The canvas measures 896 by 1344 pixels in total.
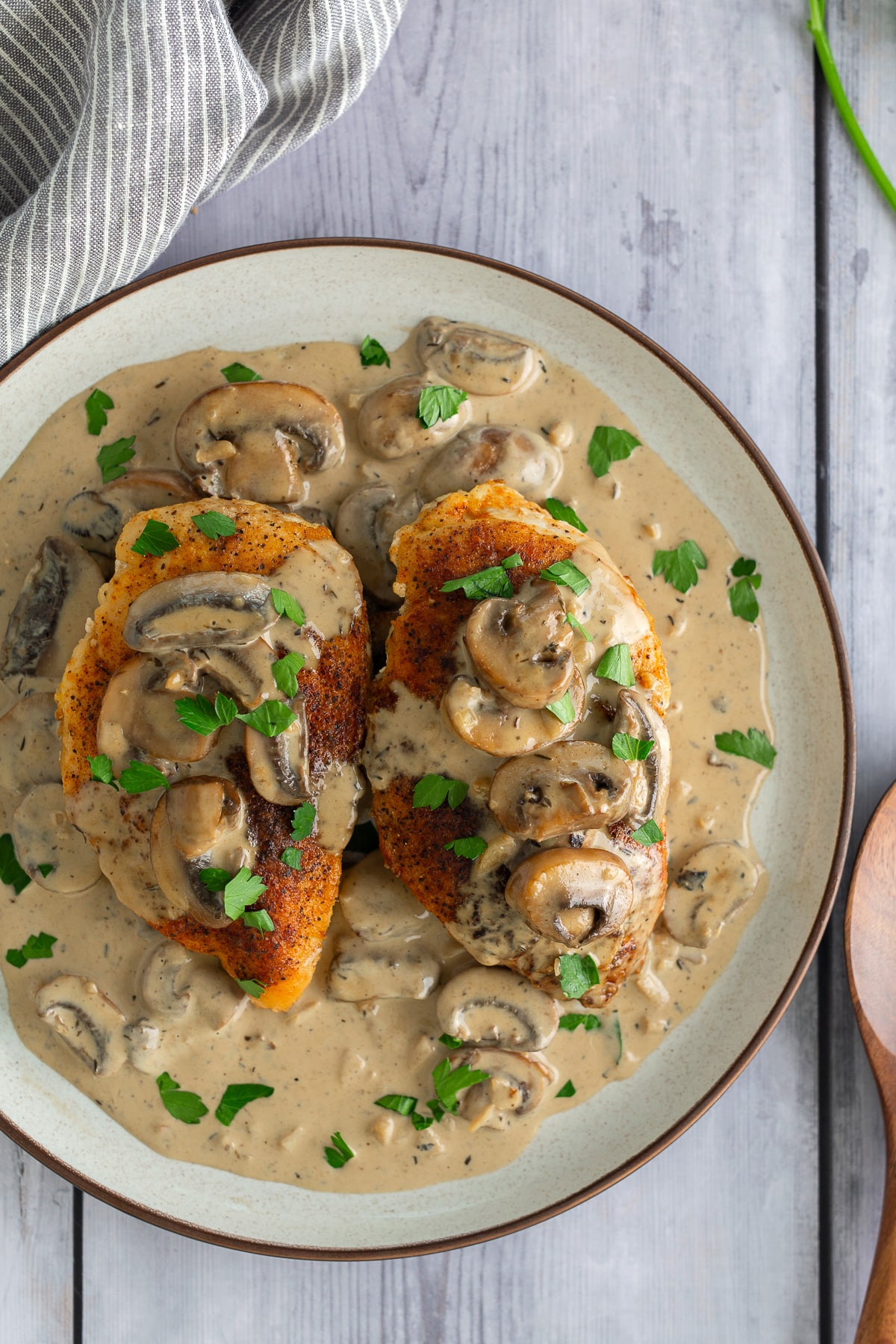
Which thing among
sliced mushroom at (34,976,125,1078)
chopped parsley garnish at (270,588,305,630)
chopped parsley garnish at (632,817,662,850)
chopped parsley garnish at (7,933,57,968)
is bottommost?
sliced mushroom at (34,976,125,1078)

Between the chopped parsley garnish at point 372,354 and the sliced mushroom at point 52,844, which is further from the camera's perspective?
the chopped parsley garnish at point 372,354

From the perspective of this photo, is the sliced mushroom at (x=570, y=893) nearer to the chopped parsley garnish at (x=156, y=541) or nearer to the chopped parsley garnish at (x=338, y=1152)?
the chopped parsley garnish at (x=338, y=1152)

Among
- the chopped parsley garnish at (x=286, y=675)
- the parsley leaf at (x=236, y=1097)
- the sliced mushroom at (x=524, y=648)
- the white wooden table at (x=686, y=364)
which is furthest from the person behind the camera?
the white wooden table at (x=686, y=364)

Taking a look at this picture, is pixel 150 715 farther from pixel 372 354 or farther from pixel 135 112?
pixel 135 112

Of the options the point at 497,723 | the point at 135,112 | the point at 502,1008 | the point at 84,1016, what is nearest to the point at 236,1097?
the point at 84,1016

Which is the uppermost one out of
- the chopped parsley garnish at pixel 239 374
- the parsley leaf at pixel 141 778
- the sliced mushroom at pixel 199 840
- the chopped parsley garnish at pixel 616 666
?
the chopped parsley garnish at pixel 239 374

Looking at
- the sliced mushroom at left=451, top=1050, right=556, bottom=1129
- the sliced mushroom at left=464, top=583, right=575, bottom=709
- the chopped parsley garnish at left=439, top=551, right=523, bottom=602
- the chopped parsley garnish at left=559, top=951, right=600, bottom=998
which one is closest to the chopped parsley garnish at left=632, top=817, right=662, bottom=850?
the chopped parsley garnish at left=559, top=951, right=600, bottom=998

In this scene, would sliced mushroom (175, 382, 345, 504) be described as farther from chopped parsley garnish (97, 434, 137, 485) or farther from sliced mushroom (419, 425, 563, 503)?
sliced mushroom (419, 425, 563, 503)

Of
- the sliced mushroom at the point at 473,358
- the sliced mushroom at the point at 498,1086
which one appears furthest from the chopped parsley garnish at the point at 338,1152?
the sliced mushroom at the point at 473,358
